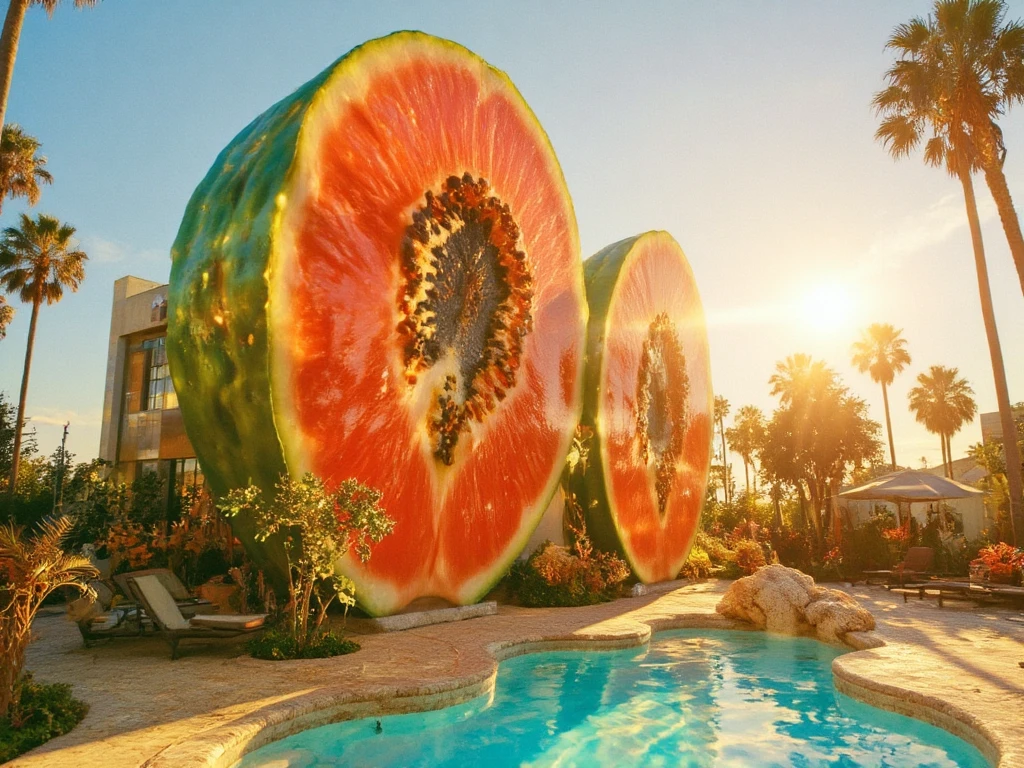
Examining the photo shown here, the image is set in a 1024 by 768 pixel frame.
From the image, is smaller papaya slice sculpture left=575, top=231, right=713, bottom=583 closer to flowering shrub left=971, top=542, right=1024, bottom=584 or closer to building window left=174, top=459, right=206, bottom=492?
flowering shrub left=971, top=542, right=1024, bottom=584

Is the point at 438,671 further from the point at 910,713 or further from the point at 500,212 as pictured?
the point at 500,212

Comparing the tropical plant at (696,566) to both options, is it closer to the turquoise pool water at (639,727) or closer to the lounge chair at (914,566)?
the lounge chair at (914,566)

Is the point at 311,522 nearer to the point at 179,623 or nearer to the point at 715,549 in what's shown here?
the point at 179,623

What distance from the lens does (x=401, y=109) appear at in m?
9.41

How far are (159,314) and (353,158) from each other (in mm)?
15168

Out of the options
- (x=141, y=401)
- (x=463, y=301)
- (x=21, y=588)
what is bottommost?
(x=21, y=588)

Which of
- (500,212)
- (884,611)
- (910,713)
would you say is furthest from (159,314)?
(910,713)

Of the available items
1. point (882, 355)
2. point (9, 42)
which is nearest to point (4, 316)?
point (9, 42)

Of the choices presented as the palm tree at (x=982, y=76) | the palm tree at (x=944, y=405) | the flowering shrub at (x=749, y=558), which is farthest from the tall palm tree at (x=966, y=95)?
the palm tree at (x=944, y=405)

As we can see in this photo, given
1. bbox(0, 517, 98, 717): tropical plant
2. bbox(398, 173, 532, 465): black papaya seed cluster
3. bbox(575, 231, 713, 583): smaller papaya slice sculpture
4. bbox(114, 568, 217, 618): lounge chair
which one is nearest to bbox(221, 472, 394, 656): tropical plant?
bbox(114, 568, 217, 618): lounge chair

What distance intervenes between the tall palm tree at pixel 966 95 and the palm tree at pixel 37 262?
1150 inches

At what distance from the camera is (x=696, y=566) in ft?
60.5

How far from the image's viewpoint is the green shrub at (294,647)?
7.63 meters

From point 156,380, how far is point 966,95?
75.0 ft
